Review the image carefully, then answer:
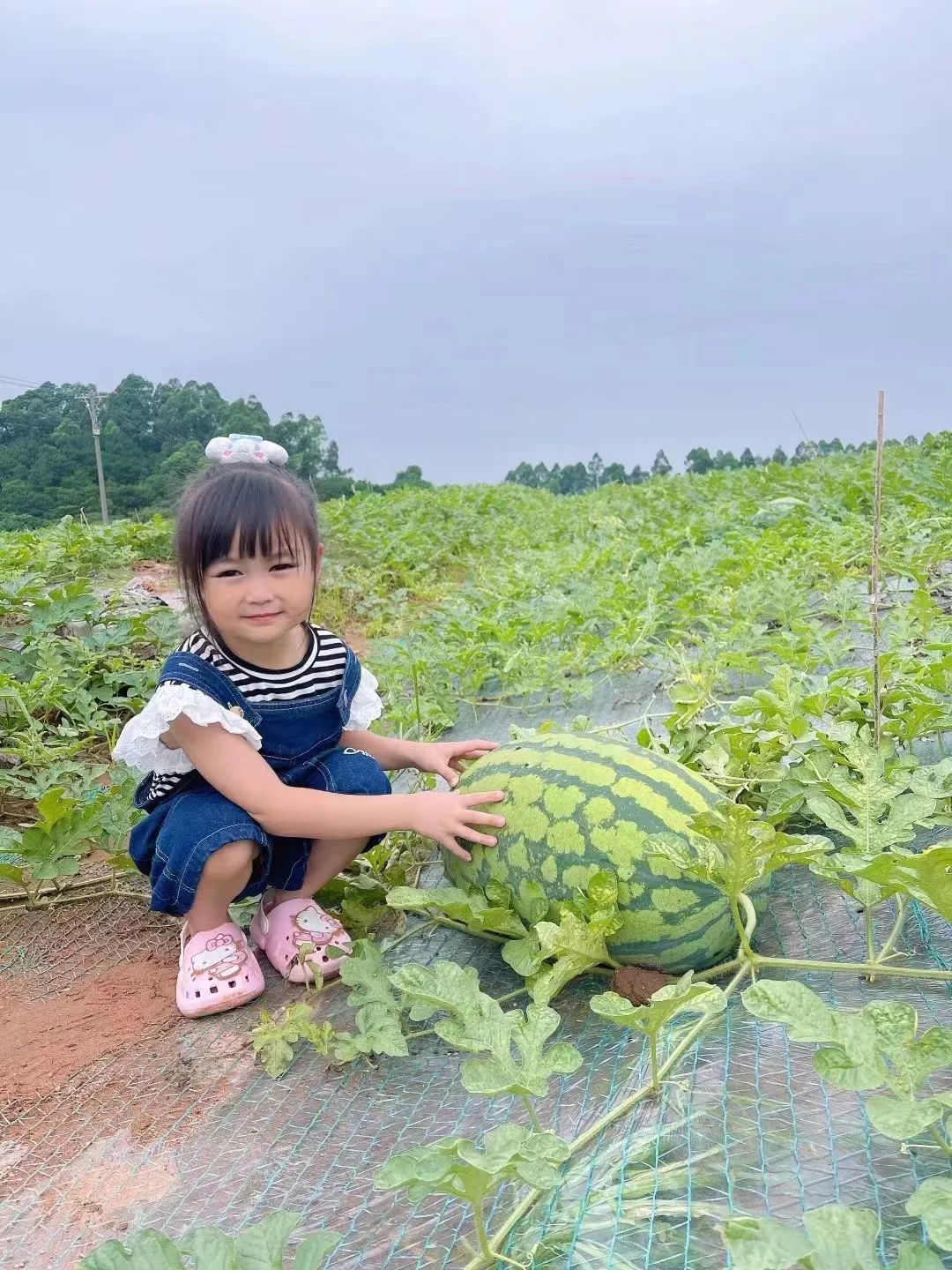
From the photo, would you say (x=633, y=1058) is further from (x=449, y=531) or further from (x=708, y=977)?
(x=449, y=531)

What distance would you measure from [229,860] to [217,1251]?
3.46ft

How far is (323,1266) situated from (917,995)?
0.92m

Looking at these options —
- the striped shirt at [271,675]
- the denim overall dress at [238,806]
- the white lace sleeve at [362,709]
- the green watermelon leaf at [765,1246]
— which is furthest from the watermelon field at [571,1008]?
the striped shirt at [271,675]

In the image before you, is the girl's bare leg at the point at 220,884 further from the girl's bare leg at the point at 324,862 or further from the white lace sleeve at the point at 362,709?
the white lace sleeve at the point at 362,709

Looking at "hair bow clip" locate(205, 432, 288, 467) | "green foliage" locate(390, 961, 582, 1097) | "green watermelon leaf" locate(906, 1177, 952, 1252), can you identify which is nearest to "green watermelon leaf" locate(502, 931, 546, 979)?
"green foliage" locate(390, 961, 582, 1097)

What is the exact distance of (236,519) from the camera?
6.75 ft

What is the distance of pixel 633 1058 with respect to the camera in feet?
5.27

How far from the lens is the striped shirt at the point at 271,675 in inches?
88.7

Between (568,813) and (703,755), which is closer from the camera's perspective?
(568,813)

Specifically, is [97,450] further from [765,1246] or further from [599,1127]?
[765,1246]

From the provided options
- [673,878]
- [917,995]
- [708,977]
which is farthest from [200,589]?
[917,995]

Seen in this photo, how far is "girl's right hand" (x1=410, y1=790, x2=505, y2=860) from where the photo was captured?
2.01 meters

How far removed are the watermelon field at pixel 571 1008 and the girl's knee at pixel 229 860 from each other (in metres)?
0.29

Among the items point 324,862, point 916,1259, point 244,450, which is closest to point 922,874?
point 916,1259
